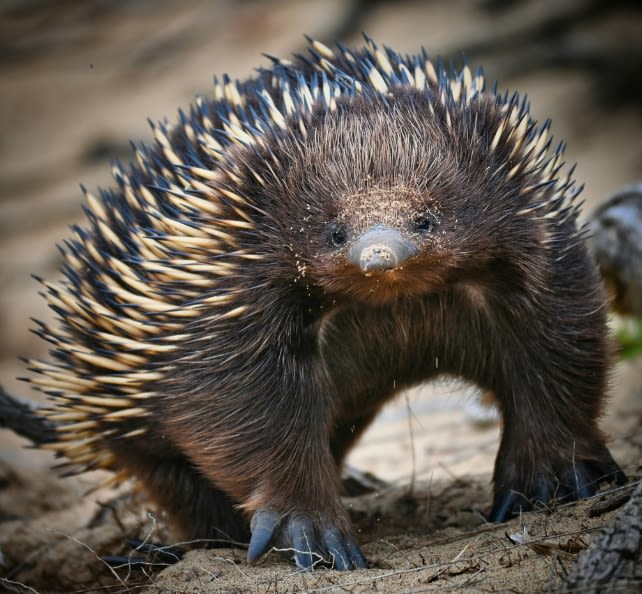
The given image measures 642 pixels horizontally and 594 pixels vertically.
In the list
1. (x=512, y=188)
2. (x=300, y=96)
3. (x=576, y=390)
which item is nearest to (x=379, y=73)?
(x=300, y=96)

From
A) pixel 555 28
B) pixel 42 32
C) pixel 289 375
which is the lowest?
pixel 289 375

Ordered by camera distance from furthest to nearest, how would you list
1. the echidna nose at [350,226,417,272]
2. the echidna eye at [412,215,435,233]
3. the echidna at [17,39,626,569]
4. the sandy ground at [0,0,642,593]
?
the sandy ground at [0,0,642,593], the echidna at [17,39,626,569], the echidna eye at [412,215,435,233], the echidna nose at [350,226,417,272]

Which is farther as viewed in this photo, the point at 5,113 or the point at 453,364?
the point at 5,113

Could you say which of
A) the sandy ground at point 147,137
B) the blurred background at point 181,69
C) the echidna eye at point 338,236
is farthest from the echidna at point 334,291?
the blurred background at point 181,69

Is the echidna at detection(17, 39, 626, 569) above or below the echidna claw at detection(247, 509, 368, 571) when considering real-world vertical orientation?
above

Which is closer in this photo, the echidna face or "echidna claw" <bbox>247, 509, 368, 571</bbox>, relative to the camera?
the echidna face

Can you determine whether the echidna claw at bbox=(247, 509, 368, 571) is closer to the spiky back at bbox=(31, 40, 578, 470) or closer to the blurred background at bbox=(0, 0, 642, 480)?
the spiky back at bbox=(31, 40, 578, 470)

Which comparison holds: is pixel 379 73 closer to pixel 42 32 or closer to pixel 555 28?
→ pixel 555 28

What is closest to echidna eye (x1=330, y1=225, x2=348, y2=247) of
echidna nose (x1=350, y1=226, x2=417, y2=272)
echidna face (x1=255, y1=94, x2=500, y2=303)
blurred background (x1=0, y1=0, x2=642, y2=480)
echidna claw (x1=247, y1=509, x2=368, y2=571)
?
echidna face (x1=255, y1=94, x2=500, y2=303)

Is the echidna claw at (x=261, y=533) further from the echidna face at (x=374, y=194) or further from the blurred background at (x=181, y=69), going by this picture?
the blurred background at (x=181, y=69)
